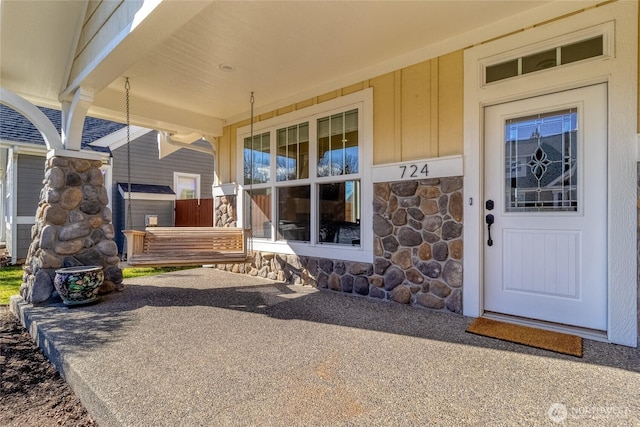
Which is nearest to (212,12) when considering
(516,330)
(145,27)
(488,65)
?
(145,27)

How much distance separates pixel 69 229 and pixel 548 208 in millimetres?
4990

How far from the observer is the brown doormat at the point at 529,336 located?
2343 mm

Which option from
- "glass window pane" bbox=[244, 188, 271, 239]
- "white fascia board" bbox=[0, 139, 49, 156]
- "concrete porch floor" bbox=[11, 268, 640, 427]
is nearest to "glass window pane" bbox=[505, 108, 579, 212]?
"concrete porch floor" bbox=[11, 268, 640, 427]

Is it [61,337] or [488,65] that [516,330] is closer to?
[488,65]

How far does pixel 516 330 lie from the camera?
2.69 metres

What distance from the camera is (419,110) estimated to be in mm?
3367

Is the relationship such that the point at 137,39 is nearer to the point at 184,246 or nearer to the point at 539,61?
the point at 184,246

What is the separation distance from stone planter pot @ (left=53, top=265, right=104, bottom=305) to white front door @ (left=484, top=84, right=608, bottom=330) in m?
4.09

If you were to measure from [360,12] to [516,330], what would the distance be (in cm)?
298

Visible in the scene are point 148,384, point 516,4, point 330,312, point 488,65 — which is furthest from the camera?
point 330,312

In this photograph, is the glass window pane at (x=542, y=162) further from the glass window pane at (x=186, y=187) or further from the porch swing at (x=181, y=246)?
the glass window pane at (x=186, y=187)

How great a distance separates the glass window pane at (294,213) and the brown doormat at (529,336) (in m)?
2.39

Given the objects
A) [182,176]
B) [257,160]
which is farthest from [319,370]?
[182,176]

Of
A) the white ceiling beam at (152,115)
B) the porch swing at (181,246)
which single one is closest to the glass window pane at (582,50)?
the porch swing at (181,246)
